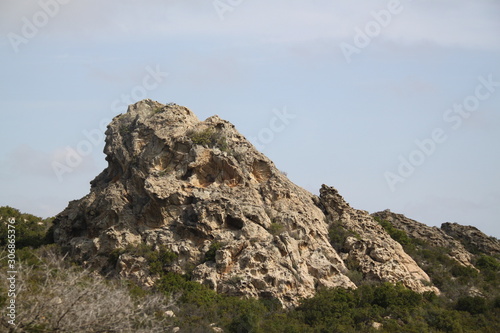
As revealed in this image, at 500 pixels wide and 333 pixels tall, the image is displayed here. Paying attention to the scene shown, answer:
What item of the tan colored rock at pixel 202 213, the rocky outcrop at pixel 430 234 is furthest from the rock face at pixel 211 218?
the rocky outcrop at pixel 430 234

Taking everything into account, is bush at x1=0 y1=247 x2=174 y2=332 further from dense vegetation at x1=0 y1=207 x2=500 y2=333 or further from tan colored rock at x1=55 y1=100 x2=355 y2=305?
tan colored rock at x1=55 y1=100 x2=355 y2=305

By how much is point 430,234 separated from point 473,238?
546cm

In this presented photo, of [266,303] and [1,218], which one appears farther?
[1,218]

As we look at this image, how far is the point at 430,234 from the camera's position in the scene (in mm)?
53562

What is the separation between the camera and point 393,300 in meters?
37.4

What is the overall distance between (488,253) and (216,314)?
91.7 feet

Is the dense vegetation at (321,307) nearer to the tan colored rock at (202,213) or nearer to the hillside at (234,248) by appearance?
the hillside at (234,248)

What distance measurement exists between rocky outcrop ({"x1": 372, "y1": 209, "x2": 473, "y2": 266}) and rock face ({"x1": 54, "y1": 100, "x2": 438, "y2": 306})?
752cm

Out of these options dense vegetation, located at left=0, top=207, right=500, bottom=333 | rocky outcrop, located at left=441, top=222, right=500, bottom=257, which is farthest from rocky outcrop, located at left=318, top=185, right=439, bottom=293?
rocky outcrop, located at left=441, top=222, right=500, bottom=257

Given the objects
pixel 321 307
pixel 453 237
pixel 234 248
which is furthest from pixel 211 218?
pixel 453 237

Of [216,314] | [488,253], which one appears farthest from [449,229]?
[216,314]

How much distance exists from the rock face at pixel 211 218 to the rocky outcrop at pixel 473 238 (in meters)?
13.4

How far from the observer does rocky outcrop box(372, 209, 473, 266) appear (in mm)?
50456

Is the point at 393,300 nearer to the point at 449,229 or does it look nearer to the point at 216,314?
the point at 216,314
